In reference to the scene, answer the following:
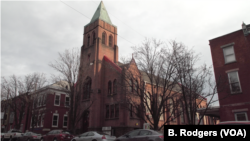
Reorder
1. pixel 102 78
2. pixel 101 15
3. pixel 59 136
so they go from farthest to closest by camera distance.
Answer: pixel 101 15 → pixel 102 78 → pixel 59 136

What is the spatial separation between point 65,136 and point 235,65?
1859 centimetres

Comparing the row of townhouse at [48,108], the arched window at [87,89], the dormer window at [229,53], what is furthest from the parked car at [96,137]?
the row of townhouse at [48,108]

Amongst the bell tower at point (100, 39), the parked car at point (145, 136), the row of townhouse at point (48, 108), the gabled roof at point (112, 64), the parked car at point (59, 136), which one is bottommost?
the parked car at point (59, 136)

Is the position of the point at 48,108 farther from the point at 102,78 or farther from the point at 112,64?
the point at 112,64

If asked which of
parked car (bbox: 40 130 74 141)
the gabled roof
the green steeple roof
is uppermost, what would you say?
the green steeple roof

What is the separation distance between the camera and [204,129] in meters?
4.96

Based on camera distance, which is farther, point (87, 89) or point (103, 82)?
point (87, 89)

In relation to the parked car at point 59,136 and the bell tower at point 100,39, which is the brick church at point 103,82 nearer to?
the bell tower at point 100,39

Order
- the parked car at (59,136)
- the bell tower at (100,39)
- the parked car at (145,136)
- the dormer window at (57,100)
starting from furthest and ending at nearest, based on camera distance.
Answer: the dormer window at (57,100) < the bell tower at (100,39) < the parked car at (59,136) < the parked car at (145,136)

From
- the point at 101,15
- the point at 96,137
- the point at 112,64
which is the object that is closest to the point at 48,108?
the point at 112,64

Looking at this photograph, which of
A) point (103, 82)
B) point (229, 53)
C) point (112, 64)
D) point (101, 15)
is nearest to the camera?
point (229, 53)

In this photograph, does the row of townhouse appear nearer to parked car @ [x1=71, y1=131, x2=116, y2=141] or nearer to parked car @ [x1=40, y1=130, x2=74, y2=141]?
parked car @ [x1=40, y1=130, x2=74, y2=141]

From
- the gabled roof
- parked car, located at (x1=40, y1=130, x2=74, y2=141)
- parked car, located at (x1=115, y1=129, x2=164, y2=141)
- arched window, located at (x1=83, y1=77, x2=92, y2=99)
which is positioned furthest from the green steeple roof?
parked car, located at (x1=115, y1=129, x2=164, y2=141)

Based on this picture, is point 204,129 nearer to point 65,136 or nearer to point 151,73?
point 151,73
